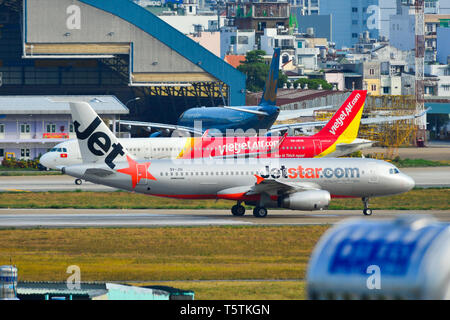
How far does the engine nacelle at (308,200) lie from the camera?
158 feet

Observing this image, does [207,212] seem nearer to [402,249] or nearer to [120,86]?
[402,249]

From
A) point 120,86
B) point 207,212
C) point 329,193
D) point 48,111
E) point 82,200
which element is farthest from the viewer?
point 120,86

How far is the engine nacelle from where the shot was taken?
48188mm

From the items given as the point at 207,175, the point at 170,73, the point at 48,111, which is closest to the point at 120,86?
the point at 170,73

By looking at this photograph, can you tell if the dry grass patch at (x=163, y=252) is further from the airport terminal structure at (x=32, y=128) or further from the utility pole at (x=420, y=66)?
the utility pole at (x=420, y=66)

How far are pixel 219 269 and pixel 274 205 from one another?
55.8 feet

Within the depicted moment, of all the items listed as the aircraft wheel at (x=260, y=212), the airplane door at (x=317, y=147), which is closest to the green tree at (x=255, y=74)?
the airplane door at (x=317, y=147)

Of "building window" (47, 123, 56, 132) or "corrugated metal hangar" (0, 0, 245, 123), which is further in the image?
"corrugated metal hangar" (0, 0, 245, 123)

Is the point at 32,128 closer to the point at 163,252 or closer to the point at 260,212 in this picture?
the point at 260,212

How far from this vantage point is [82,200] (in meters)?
60.6

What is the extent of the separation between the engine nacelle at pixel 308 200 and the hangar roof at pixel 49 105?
49.2 metres

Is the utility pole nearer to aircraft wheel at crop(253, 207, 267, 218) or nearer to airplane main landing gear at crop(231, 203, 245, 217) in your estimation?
airplane main landing gear at crop(231, 203, 245, 217)

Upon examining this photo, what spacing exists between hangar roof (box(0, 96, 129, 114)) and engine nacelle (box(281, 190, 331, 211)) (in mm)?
49167

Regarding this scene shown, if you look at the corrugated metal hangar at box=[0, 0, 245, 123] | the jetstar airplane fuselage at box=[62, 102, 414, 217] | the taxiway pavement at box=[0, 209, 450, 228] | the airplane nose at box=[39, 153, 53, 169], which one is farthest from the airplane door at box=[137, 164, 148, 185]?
the corrugated metal hangar at box=[0, 0, 245, 123]
